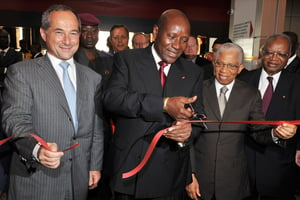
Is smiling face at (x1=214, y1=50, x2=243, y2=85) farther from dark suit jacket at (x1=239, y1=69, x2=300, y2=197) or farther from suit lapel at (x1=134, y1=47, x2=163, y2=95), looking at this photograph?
suit lapel at (x1=134, y1=47, x2=163, y2=95)

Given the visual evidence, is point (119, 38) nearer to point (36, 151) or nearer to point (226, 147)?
point (226, 147)

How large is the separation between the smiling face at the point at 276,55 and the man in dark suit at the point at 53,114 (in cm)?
182

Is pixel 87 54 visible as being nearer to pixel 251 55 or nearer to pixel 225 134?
pixel 225 134

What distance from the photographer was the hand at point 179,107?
153cm

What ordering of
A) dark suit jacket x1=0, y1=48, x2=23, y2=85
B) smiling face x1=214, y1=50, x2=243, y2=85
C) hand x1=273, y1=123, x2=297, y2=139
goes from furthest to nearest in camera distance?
1. dark suit jacket x1=0, y1=48, x2=23, y2=85
2. smiling face x1=214, y1=50, x2=243, y2=85
3. hand x1=273, y1=123, x2=297, y2=139

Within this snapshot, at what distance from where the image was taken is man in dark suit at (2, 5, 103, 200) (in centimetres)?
160

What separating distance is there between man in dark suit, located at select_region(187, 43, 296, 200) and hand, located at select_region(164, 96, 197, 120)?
723 mm

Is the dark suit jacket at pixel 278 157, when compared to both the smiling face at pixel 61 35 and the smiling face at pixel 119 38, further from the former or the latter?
the smiling face at pixel 119 38

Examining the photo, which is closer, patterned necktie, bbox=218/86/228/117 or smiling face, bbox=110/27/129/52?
patterned necktie, bbox=218/86/228/117

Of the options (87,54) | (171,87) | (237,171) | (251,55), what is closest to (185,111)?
(171,87)

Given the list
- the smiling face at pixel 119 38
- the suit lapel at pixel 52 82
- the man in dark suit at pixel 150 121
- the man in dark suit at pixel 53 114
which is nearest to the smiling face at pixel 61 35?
the man in dark suit at pixel 53 114

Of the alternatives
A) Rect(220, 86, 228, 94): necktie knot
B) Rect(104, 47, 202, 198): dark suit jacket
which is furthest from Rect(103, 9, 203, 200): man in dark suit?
Rect(220, 86, 228, 94): necktie knot

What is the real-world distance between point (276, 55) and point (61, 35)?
6.92 feet

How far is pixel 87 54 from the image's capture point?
3.43 metres
